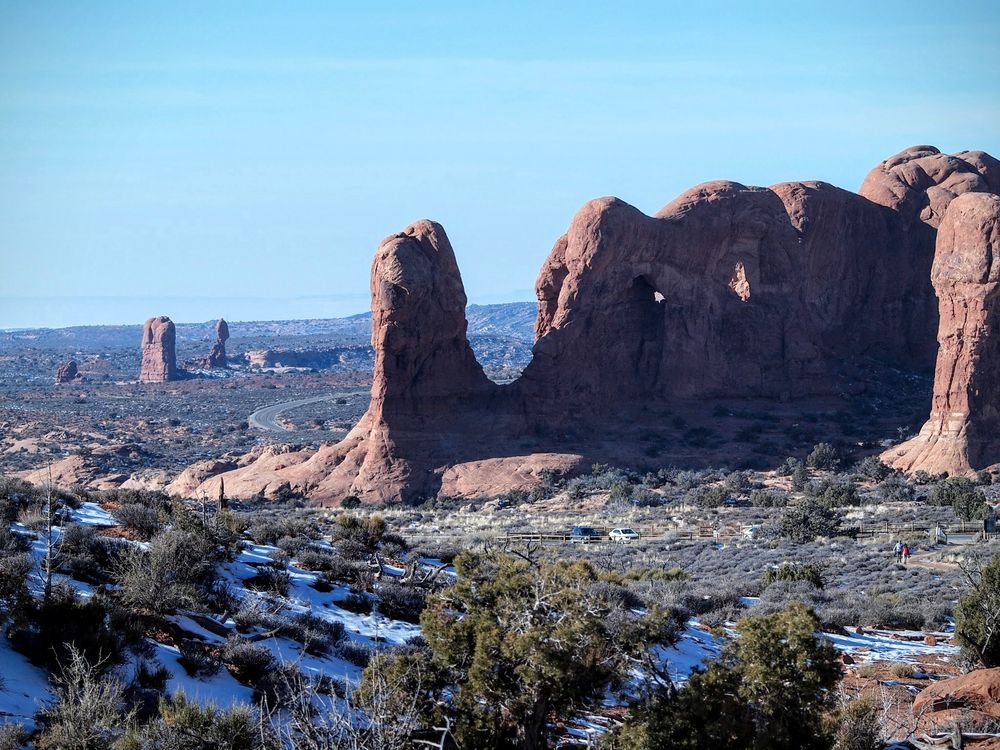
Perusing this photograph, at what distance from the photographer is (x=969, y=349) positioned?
42781 millimetres

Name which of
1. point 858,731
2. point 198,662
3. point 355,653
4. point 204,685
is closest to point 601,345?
point 355,653

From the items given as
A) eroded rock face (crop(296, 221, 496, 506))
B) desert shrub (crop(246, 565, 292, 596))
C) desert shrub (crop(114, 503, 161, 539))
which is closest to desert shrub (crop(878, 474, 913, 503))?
eroded rock face (crop(296, 221, 496, 506))

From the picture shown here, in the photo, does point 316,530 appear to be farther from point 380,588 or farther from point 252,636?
point 252,636

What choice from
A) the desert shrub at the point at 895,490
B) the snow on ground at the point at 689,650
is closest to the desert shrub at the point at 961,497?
the desert shrub at the point at 895,490

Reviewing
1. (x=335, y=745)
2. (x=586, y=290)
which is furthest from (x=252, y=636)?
(x=586, y=290)

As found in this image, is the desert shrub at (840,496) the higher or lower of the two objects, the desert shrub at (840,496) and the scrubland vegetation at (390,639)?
the lower

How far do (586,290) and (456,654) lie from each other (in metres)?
37.1

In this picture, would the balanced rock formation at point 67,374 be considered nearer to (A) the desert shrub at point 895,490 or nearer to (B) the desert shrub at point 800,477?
(B) the desert shrub at point 800,477

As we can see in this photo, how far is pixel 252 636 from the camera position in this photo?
53.8 feet

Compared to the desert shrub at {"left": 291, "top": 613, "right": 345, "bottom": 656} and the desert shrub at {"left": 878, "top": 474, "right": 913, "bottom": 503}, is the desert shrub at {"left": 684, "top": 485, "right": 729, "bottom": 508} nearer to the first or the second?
the desert shrub at {"left": 878, "top": 474, "right": 913, "bottom": 503}

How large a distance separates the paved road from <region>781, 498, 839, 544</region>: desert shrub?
42.7 meters

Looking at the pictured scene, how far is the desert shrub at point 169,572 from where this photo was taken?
16.0 metres

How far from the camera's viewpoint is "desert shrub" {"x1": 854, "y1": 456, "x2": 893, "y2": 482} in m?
44.5

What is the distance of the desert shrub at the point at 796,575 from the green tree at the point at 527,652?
43.1 feet
